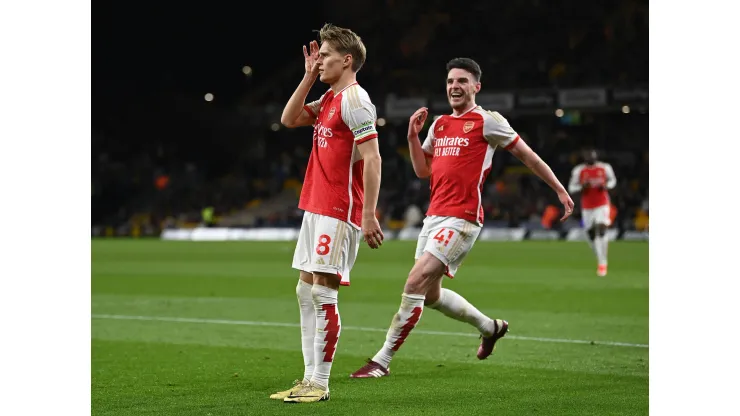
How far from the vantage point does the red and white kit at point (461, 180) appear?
6.73 m

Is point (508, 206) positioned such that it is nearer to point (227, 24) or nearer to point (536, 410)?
point (227, 24)

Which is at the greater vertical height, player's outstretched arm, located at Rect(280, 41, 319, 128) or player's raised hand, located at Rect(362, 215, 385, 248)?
player's outstretched arm, located at Rect(280, 41, 319, 128)

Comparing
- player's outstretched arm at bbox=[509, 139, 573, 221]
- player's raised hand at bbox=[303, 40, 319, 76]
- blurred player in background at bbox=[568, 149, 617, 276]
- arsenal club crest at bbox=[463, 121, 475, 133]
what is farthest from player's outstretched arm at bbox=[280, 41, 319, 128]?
blurred player in background at bbox=[568, 149, 617, 276]

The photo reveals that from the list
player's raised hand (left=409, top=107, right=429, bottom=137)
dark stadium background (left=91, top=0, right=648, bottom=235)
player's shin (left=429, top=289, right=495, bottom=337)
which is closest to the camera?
player's raised hand (left=409, top=107, right=429, bottom=137)

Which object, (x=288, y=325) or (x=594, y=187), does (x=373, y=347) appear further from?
(x=594, y=187)

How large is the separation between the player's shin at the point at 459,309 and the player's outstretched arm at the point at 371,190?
6.17ft

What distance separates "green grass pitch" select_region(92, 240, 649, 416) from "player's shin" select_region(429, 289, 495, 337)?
0.31m

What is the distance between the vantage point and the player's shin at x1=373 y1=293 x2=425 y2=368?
6.73 metres

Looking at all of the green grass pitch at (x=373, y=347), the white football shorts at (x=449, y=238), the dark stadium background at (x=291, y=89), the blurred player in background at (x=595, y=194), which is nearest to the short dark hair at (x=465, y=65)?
the white football shorts at (x=449, y=238)

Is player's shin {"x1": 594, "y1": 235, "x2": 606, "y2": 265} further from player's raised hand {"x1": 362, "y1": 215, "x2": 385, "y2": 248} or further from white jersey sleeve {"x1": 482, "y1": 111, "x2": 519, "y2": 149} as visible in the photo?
player's raised hand {"x1": 362, "y1": 215, "x2": 385, "y2": 248}

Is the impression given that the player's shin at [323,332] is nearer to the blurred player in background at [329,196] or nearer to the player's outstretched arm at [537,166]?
the blurred player in background at [329,196]

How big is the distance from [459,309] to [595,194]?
10.1 meters
